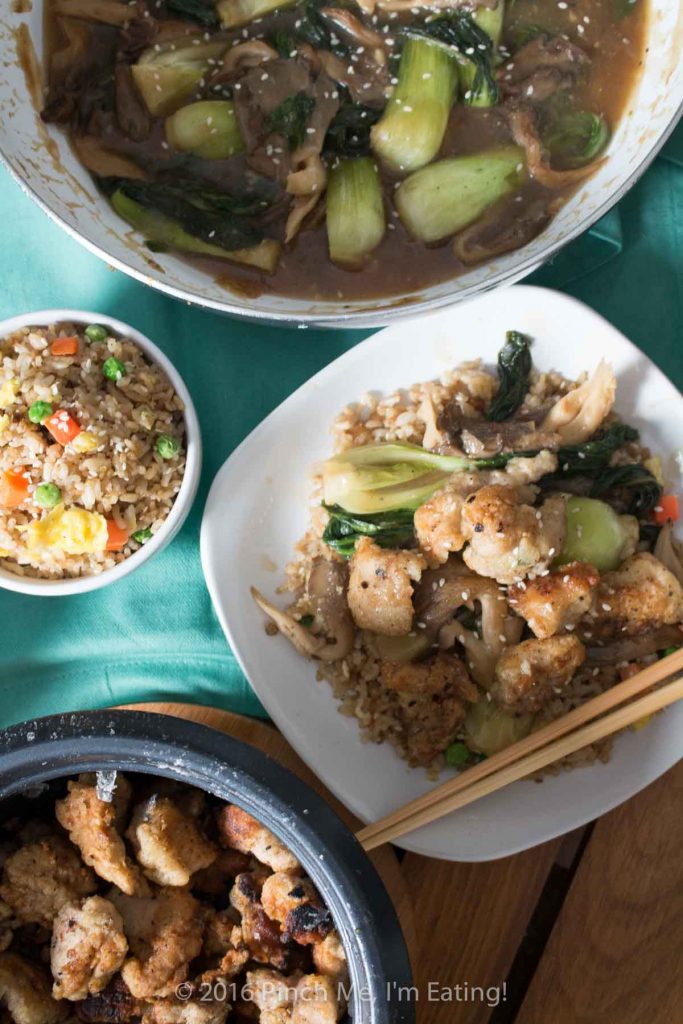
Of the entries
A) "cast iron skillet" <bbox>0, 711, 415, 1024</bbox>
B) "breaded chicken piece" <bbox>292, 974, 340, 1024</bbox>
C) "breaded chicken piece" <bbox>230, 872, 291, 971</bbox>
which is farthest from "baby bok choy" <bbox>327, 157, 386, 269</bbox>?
"breaded chicken piece" <bbox>292, 974, 340, 1024</bbox>

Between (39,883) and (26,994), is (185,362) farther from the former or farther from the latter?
(26,994)

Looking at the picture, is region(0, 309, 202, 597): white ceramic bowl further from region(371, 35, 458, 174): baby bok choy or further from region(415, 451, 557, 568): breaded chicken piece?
region(371, 35, 458, 174): baby bok choy

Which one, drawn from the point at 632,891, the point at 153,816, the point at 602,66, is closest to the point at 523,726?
the point at 632,891

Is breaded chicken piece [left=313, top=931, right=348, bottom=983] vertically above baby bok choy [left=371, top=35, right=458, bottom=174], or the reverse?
baby bok choy [left=371, top=35, right=458, bottom=174]

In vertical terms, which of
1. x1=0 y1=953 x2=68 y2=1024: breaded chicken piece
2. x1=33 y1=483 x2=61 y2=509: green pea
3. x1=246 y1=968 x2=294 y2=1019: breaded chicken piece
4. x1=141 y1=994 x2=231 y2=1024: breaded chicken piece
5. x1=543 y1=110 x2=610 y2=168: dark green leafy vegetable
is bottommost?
x1=0 y1=953 x2=68 y2=1024: breaded chicken piece

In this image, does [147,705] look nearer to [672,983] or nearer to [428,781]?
[428,781]
